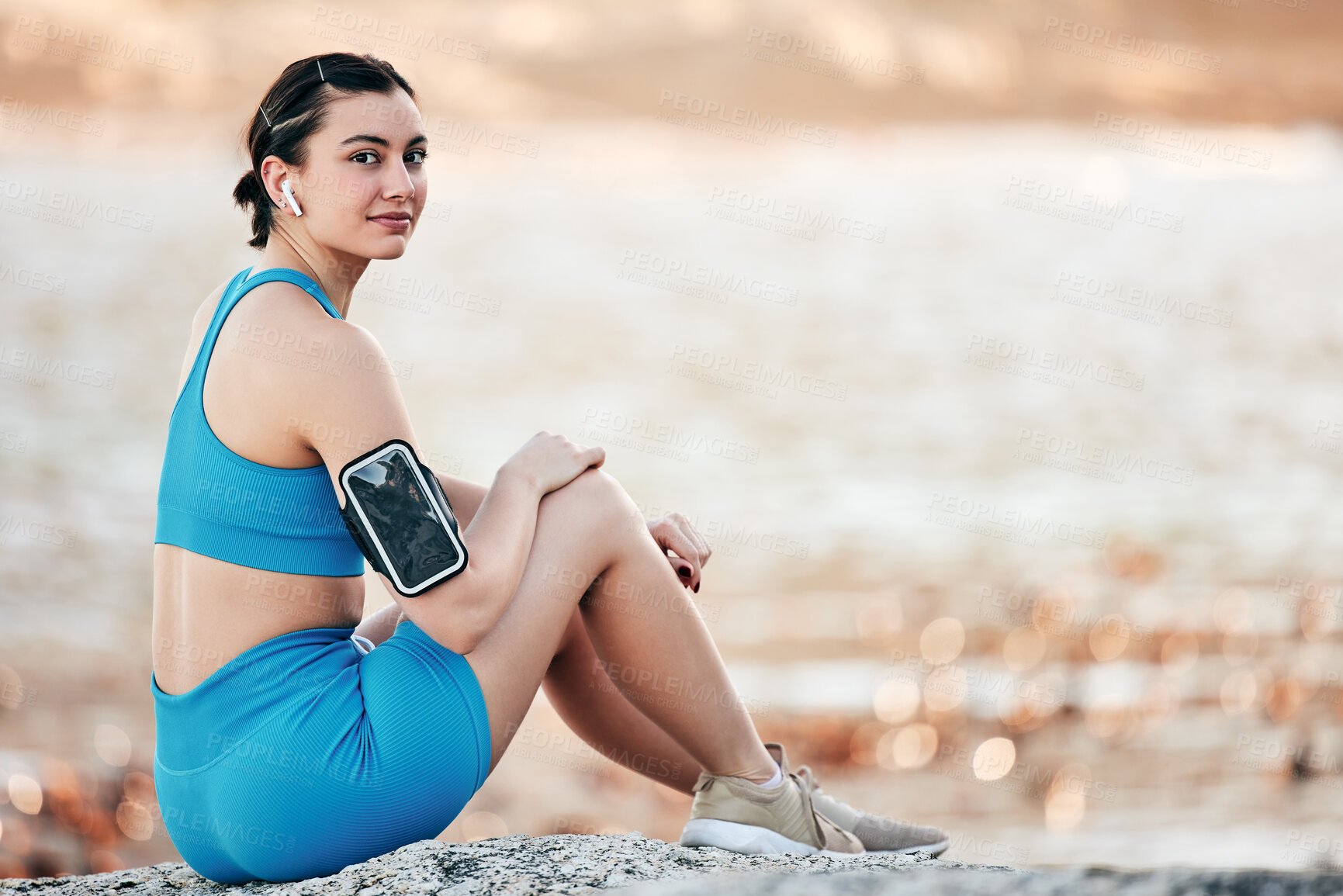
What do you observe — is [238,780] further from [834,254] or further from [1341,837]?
[834,254]

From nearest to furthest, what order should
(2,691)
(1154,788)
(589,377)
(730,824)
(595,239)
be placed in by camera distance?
1. (730,824)
2. (1154,788)
3. (2,691)
4. (589,377)
5. (595,239)

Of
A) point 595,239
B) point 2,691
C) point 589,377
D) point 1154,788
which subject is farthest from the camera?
point 595,239

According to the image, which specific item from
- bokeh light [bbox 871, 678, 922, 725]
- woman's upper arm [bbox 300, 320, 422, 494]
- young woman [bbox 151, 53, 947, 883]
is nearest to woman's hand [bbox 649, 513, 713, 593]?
young woman [bbox 151, 53, 947, 883]

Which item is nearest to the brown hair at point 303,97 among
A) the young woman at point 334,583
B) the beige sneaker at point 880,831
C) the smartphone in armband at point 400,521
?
the young woman at point 334,583

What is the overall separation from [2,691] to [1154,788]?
15.1 ft

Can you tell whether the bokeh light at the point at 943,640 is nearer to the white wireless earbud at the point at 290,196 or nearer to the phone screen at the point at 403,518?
the phone screen at the point at 403,518

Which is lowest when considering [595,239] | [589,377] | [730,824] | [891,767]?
[730,824]

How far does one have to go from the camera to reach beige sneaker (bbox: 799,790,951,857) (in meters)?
2.39

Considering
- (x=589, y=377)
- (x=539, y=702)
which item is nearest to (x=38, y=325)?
(x=589, y=377)

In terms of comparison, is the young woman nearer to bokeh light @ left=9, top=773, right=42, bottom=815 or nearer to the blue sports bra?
the blue sports bra

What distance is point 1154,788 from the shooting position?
175 inches

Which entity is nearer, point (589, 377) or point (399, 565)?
point (399, 565)

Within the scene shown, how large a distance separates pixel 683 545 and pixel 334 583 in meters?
0.68

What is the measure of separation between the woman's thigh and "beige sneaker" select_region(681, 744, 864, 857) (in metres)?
0.41
